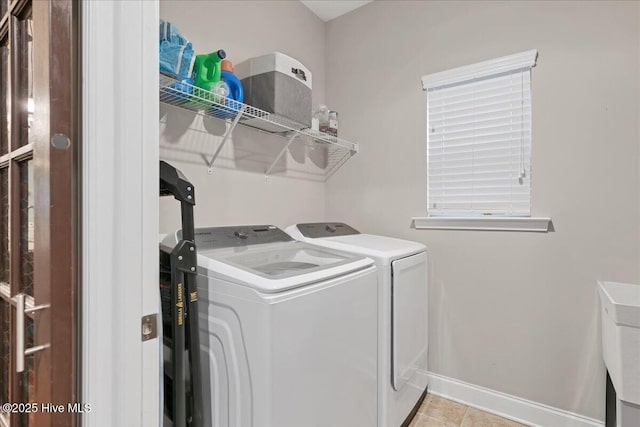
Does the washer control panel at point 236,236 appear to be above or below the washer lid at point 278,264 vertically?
above

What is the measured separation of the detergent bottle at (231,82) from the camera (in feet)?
5.71

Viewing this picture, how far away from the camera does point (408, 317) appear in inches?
71.7

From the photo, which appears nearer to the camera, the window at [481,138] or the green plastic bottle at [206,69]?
the green plastic bottle at [206,69]

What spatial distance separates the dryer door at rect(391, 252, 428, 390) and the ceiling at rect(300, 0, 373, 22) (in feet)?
6.50

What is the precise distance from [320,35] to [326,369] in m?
2.57

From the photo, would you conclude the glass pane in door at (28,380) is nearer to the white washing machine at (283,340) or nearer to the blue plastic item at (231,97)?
the white washing machine at (283,340)

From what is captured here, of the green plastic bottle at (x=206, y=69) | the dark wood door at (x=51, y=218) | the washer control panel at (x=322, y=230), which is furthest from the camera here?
the washer control panel at (x=322, y=230)

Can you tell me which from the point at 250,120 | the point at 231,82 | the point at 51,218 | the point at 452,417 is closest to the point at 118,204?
Result: the point at 51,218

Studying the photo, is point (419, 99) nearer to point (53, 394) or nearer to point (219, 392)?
point (219, 392)

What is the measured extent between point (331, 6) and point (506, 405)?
303 centimetres

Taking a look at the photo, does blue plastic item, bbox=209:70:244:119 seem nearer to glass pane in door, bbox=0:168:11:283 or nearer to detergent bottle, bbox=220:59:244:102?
detergent bottle, bbox=220:59:244:102

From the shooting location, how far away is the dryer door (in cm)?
165

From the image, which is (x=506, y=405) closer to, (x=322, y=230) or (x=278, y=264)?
(x=322, y=230)

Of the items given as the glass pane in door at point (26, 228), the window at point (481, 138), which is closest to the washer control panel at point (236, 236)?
the glass pane in door at point (26, 228)
